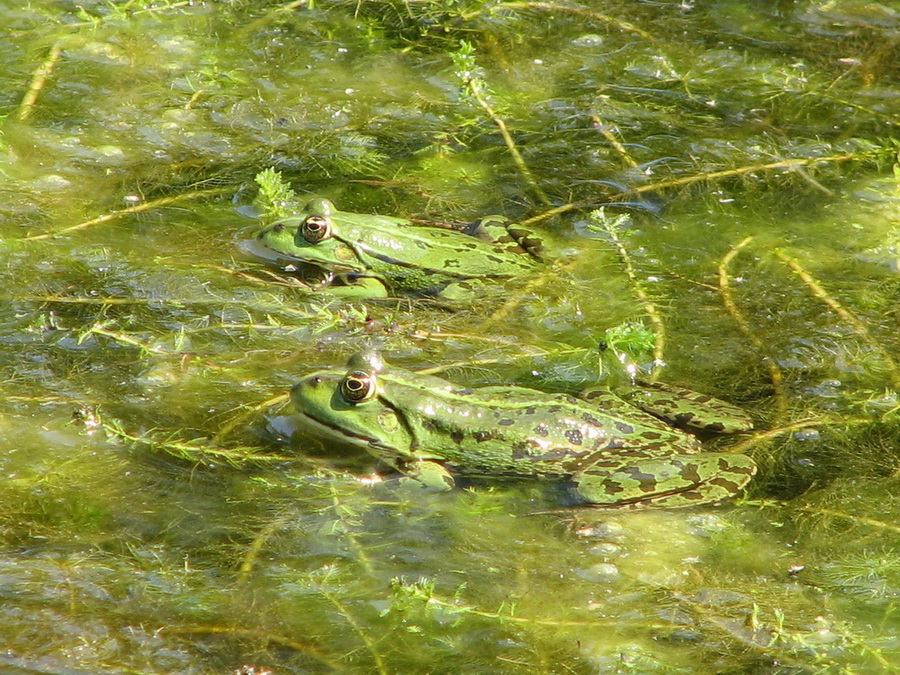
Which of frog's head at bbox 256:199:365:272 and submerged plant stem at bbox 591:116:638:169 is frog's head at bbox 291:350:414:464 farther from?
submerged plant stem at bbox 591:116:638:169

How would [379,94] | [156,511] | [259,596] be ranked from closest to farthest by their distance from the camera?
[259,596], [156,511], [379,94]

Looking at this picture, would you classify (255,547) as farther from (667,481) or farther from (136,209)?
(136,209)

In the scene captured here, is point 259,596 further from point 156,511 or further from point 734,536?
point 734,536

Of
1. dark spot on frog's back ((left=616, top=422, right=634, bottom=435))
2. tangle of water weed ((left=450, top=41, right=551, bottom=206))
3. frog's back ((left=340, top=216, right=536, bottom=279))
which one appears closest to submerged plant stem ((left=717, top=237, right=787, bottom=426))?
dark spot on frog's back ((left=616, top=422, right=634, bottom=435))

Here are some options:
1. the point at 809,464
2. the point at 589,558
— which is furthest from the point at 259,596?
the point at 809,464

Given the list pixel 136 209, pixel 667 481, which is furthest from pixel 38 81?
pixel 667 481

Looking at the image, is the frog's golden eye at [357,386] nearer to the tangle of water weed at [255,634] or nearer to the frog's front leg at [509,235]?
the tangle of water weed at [255,634]

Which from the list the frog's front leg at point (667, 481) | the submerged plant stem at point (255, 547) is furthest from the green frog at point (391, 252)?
the submerged plant stem at point (255, 547)
